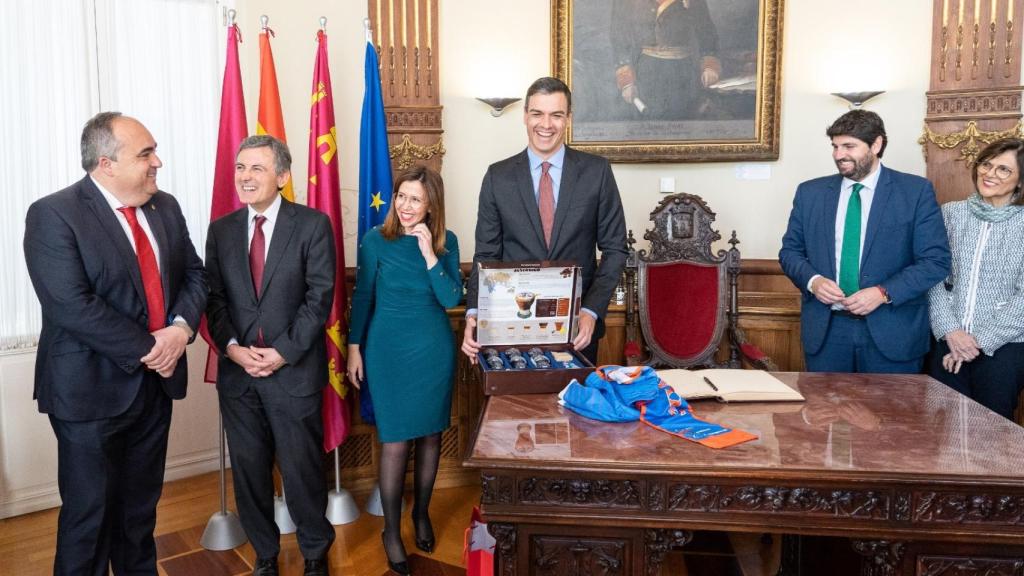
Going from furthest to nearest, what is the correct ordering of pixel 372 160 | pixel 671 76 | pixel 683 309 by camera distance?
pixel 671 76 → pixel 683 309 → pixel 372 160

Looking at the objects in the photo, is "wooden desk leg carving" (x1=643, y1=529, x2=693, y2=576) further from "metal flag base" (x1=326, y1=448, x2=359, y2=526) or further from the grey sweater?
"metal flag base" (x1=326, y1=448, x2=359, y2=526)

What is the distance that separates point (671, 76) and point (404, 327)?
7.77ft

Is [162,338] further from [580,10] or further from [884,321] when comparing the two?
[580,10]

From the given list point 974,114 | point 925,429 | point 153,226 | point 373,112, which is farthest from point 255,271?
point 974,114

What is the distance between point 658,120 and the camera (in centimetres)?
429

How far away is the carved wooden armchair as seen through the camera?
363cm

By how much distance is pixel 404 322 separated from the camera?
2.81 metres

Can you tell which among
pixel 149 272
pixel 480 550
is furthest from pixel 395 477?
pixel 149 272

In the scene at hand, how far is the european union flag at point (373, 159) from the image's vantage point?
3502mm

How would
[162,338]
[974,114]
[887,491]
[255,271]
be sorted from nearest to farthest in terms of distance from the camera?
[887,491]
[162,338]
[255,271]
[974,114]

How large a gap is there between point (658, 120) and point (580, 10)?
0.77 meters

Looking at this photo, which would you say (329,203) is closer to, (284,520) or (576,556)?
(284,520)

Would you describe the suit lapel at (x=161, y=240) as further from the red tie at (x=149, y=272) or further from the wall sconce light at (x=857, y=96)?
the wall sconce light at (x=857, y=96)

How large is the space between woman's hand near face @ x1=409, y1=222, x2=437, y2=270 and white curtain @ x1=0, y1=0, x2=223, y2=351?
182 cm
